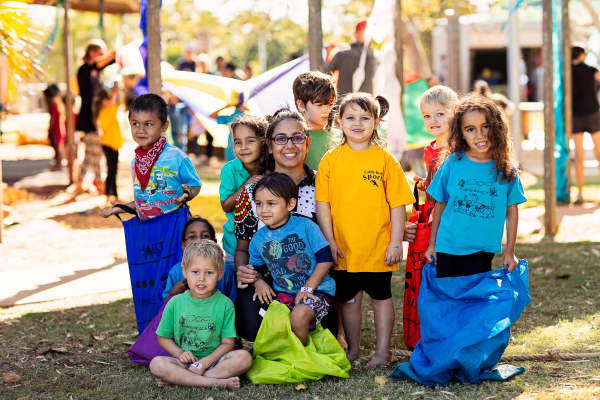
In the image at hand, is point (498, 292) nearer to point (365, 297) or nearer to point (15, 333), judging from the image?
point (365, 297)

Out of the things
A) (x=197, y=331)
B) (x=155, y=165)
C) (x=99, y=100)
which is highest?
(x=99, y=100)

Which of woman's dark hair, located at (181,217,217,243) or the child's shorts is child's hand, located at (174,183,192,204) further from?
the child's shorts

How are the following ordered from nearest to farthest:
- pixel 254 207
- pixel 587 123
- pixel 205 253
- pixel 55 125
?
pixel 205 253 < pixel 254 207 < pixel 587 123 < pixel 55 125

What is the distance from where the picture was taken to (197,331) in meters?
3.98

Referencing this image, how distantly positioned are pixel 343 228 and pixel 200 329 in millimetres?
869

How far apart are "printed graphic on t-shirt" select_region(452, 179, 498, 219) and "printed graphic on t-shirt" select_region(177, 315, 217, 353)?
136cm

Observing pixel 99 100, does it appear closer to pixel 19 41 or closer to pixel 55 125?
pixel 19 41

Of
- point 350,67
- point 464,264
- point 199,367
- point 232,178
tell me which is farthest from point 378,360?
point 350,67

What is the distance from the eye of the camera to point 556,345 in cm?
434

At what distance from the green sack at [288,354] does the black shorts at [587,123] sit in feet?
22.2

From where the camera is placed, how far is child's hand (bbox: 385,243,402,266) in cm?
405

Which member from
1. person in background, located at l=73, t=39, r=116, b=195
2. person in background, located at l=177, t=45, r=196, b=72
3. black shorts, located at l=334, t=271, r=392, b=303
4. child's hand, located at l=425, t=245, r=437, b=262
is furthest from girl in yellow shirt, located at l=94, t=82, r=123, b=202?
child's hand, located at l=425, t=245, r=437, b=262

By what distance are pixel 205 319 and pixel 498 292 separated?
1408mm

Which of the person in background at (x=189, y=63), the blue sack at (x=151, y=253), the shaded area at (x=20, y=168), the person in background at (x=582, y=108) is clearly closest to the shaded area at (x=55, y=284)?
the blue sack at (x=151, y=253)
